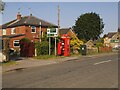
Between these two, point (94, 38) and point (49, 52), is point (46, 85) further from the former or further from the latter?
point (94, 38)

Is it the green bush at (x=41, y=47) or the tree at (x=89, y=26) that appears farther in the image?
the tree at (x=89, y=26)

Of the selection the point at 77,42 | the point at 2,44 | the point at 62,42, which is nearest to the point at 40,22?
the point at 77,42

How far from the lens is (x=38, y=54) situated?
34.7 metres

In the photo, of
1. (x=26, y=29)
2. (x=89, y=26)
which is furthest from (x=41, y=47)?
(x=89, y=26)

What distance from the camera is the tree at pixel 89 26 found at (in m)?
88.6

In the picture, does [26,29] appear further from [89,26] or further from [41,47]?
[89,26]

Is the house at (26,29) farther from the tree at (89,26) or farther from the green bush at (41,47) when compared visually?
the tree at (89,26)

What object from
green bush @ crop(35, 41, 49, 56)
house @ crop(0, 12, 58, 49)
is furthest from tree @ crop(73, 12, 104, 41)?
green bush @ crop(35, 41, 49, 56)

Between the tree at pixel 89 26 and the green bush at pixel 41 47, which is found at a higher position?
the tree at pixel 89 26

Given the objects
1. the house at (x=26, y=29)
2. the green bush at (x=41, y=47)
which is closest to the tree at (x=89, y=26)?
the house at (x=26, y=29)

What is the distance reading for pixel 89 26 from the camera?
88375 millimetres

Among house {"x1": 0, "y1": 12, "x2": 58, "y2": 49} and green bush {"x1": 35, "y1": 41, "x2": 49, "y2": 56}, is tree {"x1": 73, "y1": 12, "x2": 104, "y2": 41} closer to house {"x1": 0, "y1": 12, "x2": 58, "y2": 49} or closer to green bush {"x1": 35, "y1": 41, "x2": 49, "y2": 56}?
house {"x1": 0, "y1": 12, "x2": 58, "y2": 49}

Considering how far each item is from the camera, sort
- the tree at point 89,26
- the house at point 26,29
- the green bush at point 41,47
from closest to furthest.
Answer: the green bush at point 41,47, the house at point 26,29, the tree at point 89,26

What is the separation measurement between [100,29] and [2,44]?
228 ft
